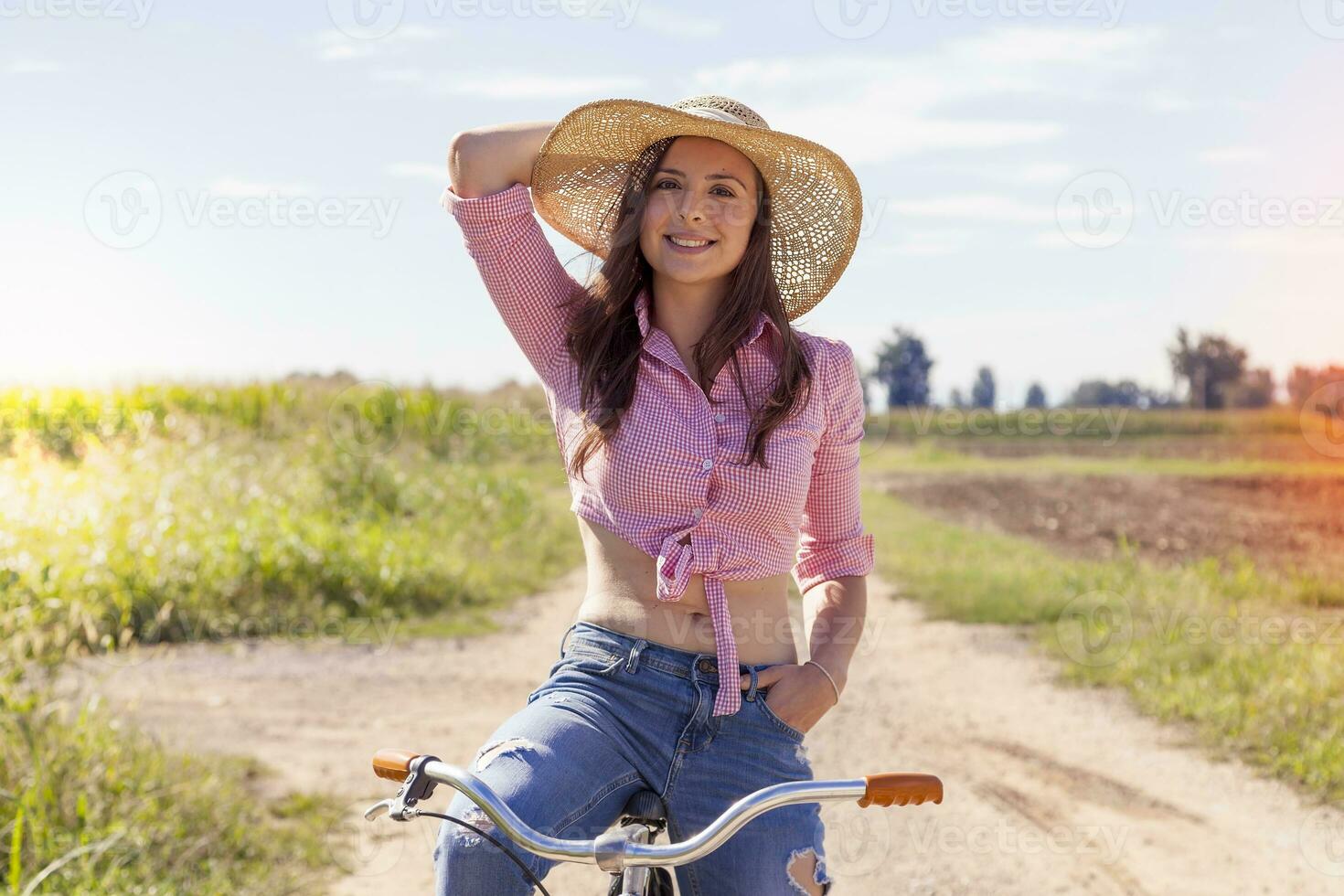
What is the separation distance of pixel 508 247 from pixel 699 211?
387 mm

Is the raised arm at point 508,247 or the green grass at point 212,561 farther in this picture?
the green grass at point 212,561

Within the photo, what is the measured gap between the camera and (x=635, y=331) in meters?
2.57

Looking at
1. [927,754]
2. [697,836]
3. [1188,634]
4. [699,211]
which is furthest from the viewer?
[1188,634]

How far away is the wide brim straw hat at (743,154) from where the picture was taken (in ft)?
8.56

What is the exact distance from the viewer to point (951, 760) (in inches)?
237

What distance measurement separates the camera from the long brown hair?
245 cm

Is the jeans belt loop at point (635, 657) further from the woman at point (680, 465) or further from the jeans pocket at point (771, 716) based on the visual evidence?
the jeans pocket at point (771, 716)

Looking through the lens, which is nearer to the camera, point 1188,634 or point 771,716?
point 771,716

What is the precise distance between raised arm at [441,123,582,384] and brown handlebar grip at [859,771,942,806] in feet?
3.70

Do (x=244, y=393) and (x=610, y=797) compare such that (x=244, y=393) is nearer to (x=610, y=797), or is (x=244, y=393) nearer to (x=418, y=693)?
(x=418, y=693)

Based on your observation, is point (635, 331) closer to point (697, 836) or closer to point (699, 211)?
point (699, 211)

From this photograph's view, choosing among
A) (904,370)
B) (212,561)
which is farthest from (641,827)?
(904,370)

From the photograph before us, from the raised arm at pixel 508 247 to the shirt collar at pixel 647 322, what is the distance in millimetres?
143

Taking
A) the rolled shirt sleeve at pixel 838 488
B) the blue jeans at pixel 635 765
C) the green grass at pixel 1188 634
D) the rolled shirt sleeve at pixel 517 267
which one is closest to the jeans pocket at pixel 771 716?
the blue jeans at pixel 635 765
